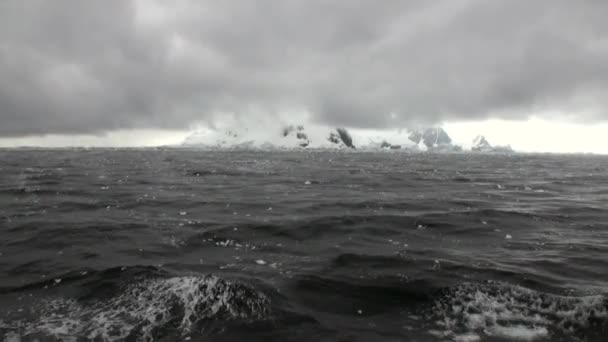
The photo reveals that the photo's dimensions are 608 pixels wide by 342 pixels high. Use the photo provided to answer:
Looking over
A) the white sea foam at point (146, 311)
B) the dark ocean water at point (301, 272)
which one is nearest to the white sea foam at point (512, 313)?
the dark ocean water at point (301, 272)

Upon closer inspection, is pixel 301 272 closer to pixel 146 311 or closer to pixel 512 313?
pixel 146 311

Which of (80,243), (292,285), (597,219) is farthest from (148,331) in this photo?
(597,219)

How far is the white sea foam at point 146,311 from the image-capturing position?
936 cm

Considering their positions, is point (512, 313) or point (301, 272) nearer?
point (512, 313)

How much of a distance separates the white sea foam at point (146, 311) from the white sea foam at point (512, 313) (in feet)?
15.7

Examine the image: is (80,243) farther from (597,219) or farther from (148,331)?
(597,219)

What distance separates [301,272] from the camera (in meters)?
13.3

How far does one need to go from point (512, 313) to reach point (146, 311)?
30.1ft

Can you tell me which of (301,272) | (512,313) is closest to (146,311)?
(301,272)

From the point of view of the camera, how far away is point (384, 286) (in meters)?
12.3

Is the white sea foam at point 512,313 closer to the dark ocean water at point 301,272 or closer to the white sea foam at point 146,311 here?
the dark ocean water at point 301,272

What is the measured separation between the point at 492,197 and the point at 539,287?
833 inches

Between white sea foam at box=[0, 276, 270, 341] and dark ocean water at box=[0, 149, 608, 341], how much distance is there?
1.9 inches

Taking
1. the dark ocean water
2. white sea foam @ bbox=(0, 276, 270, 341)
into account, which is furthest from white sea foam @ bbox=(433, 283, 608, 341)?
white sea foam @ bbox=(0, 276, 270, 341)
